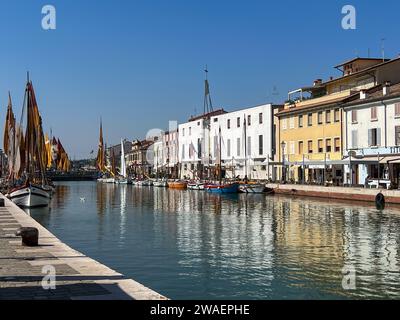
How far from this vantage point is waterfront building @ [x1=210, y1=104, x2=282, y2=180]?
90806 millimetres

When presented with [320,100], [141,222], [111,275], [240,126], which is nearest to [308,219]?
[141,222]

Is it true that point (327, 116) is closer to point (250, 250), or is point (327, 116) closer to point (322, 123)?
point (322, 123)

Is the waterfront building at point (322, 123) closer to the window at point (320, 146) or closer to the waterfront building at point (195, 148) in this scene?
the window at point (320, 146)

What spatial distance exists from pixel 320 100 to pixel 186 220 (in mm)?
40407

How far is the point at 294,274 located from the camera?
66.4 ft

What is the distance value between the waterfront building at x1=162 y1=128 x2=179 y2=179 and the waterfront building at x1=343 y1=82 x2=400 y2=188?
244 ft

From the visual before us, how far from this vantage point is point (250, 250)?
26062 mm

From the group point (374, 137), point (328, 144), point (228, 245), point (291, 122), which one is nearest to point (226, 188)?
point (291, 122)

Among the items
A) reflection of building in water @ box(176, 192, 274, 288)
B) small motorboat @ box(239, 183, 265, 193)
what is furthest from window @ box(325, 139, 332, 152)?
reflection of building in water @ box(176, 192, 274, 288)

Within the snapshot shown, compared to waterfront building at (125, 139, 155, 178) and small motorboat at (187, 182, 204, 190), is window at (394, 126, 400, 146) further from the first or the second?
waterfront building at (125, 139, 155, 178)

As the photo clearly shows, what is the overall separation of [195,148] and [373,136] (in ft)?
211

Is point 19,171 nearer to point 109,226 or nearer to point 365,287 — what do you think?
point 109,226

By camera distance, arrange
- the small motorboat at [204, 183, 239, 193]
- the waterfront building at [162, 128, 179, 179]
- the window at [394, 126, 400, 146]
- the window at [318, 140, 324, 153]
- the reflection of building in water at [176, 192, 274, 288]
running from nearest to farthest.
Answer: the reflection of building in water at [176, 192, 274, 288] → the window at [394, 126, 400, 146] → the window at [318, 140, 324, 153] → the small motorboat at [204, 183, 239, 193] → the waterfront building at [162, 128, 179, 179]
